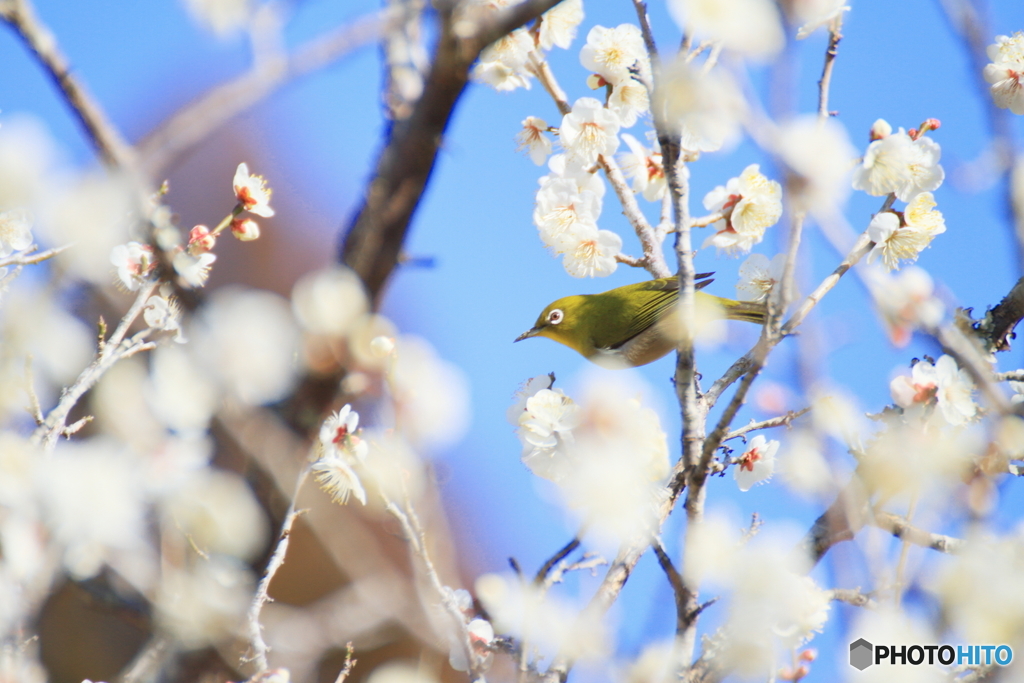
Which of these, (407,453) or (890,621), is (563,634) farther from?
(890,621)

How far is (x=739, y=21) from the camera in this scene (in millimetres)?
1306

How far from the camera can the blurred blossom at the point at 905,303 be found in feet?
4.34

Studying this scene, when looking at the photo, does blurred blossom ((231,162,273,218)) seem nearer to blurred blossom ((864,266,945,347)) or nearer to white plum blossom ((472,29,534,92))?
white plum blossom ((472,29,534,92))

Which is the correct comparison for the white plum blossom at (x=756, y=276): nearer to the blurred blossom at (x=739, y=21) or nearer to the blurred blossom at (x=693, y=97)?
the blurred blossom at (x=693, y=97)

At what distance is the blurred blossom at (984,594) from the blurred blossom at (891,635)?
98 millimetres

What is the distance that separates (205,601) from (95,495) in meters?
0.31

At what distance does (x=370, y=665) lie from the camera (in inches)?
333

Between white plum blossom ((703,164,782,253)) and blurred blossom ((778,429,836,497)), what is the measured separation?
2.76 ft

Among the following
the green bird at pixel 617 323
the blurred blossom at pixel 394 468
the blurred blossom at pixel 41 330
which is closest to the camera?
the blurred blossom at pixel 41 330

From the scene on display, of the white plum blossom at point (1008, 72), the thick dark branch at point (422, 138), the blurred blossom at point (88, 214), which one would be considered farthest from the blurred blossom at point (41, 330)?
the white plum blossom at point (1008, 72)

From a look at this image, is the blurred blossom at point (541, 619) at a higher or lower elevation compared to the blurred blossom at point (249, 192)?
lower

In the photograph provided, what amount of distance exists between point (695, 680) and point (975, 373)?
1.17m

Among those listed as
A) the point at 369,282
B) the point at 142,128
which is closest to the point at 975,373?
the point at 369,282

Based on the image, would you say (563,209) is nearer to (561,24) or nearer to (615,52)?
(615,52)
